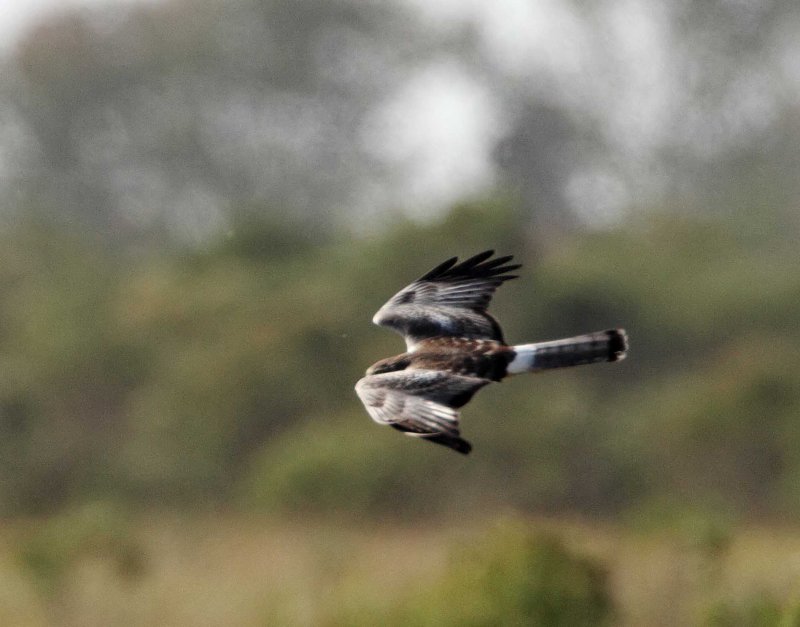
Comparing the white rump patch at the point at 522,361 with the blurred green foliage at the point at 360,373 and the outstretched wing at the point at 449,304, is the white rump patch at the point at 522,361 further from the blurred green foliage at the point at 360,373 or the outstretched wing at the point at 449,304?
the blurred green foliage at the point at 360,373

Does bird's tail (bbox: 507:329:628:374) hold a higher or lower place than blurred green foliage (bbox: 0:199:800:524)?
lower

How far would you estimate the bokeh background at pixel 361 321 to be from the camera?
13.6 m

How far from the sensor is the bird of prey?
6.36 m

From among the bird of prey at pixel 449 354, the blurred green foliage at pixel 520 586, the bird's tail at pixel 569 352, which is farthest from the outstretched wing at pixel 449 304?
the blurred green foliage at pixel 520 586

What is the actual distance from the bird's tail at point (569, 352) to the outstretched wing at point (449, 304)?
1.55 ft

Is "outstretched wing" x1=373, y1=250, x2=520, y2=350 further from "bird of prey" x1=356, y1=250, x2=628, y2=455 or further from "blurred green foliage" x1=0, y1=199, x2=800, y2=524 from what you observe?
"blurred green foliage" x1=0, y1=199, x2=800, y2=524

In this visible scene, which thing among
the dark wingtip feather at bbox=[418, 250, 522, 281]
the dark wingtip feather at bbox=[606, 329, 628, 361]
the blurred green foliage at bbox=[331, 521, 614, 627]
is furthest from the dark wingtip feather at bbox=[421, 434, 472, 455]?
the blurred green foliage at bbox=[331, 521, 614, 627]

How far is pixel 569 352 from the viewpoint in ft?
23.2

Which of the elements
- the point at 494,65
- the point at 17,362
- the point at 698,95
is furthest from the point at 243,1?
the point at 17,362

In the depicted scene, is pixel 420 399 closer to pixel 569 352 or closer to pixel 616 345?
pixel 569 352

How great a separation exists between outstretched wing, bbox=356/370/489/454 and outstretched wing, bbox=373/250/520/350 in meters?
0.62

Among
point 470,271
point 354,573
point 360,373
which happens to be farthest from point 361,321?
point 470,271

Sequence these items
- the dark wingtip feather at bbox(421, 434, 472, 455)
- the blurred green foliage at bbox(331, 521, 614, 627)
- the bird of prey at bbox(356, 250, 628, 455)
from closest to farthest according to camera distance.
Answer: the dark wingtip feather at bbox(421, 434, 472, 455), the bird of prey at bbox(356, 250, 628, 455), the blurred green foliage at bbox(331, 521, 614, 627)

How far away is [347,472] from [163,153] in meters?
14.9
